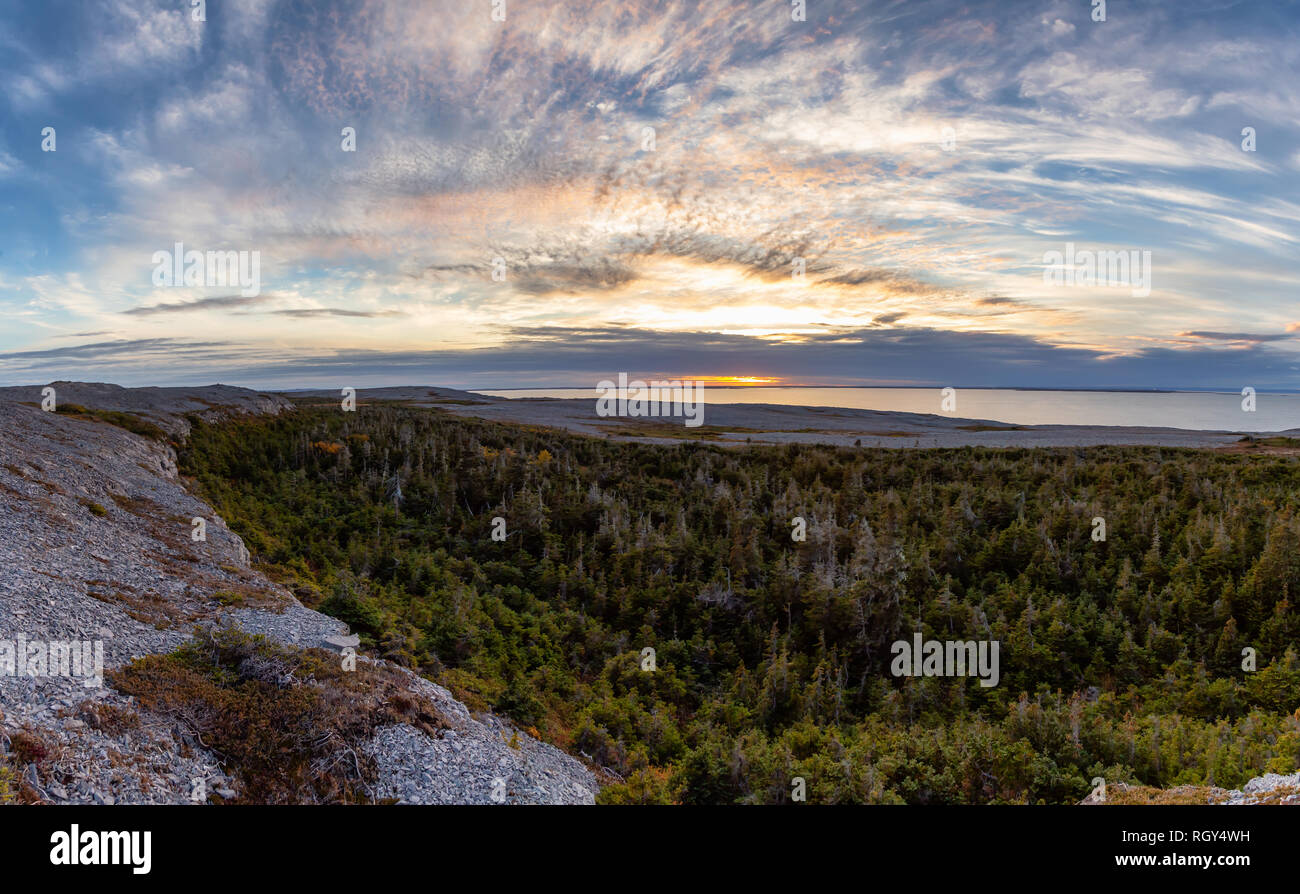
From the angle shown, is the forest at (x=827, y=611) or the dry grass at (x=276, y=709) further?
the forest at (x=827, y=611)

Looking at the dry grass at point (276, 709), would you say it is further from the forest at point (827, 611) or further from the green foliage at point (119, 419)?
the green foliage at point (119, 419)

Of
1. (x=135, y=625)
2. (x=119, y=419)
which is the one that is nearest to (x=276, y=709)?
(x=135, y=625)

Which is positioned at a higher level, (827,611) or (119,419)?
(119,419)

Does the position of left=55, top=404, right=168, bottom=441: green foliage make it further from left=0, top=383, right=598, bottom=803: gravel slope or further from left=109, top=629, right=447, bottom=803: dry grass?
left=109, top=629, right=447, bottom=803: dry grass

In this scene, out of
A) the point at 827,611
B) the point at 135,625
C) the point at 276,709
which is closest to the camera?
the point at 276,709

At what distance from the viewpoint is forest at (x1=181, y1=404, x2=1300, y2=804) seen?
902 centimetres

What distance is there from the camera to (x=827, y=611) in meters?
15.3

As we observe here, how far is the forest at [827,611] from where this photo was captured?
9.02m

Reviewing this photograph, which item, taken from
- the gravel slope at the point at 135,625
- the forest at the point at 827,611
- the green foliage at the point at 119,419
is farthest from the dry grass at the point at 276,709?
the green foliage at the point at 119,419

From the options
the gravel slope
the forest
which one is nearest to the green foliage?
the forest

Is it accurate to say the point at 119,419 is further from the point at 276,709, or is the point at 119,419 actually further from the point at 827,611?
the point at 827,611
